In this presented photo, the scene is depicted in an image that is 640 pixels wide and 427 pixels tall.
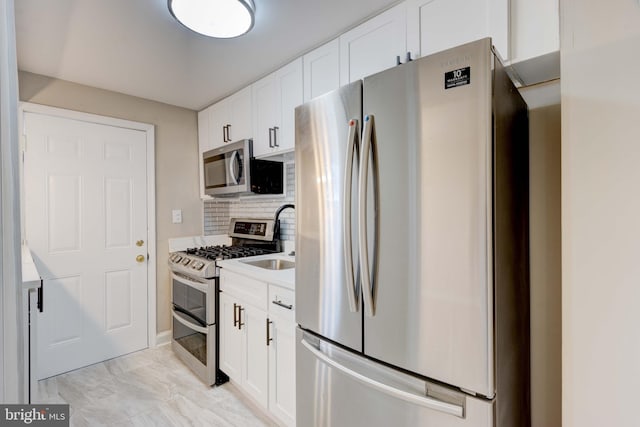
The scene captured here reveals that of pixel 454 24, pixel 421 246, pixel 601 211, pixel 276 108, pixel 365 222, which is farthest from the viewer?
pixel 276 108

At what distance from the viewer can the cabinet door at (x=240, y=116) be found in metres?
2.52

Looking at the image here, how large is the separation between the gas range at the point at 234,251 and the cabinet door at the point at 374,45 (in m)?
1.41

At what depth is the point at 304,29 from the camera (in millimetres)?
1771

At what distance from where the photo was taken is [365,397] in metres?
1.12

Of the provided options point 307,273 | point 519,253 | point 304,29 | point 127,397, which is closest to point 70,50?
point 304,29

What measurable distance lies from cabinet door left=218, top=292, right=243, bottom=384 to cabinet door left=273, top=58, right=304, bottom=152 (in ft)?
3.83

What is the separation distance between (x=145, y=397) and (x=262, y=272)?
129 centimetres

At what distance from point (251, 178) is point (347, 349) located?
1.61 meters

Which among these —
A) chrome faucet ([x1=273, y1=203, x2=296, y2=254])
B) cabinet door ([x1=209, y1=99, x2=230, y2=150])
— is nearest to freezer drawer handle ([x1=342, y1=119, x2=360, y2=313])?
chrome faucet ([x1=273, y1=203, x2=296, y2=254])

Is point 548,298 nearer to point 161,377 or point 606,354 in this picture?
point 606,354

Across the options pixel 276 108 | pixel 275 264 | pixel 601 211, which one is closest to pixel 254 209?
pixel 275 264

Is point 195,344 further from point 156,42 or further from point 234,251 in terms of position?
point 156,42

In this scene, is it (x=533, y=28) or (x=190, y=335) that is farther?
(x=190, y=335)

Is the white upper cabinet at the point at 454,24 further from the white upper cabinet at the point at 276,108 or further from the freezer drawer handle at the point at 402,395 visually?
the freezer drawer handle at the point at 402,395
